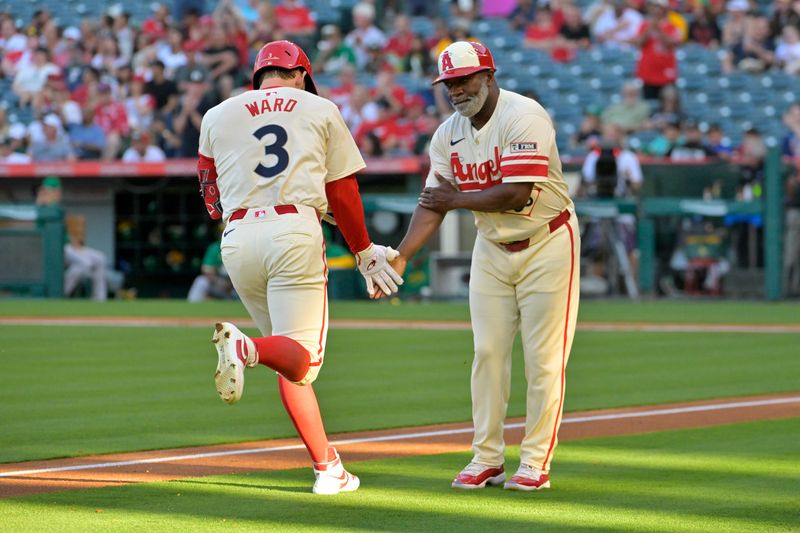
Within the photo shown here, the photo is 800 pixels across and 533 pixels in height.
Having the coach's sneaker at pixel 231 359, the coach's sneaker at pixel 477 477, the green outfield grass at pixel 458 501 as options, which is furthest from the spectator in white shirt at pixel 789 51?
the coach's sneaker at pixel 231 359

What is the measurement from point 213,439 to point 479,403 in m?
2.10

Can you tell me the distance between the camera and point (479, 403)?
6352 mm

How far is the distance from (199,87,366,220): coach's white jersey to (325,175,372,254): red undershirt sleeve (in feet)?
0.33

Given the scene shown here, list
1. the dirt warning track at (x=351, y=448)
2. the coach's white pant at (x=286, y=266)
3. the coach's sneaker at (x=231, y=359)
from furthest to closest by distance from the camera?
the dirt warning track at (x=351, y=448) < the coach's white pant at (x=286, y=266) < the coach's sneaker at (x=231, y=359)

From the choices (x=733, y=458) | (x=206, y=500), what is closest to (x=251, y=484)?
(x=206, y=500)

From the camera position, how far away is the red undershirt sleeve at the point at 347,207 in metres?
6.14

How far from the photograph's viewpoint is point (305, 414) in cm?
598

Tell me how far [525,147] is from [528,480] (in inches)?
57.1

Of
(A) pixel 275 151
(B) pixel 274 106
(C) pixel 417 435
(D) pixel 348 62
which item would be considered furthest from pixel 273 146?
(D) pixel 348 62

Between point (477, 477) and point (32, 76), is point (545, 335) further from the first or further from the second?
point (32, 76)

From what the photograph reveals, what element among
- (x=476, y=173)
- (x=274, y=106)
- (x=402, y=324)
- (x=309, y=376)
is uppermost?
(x=274, y=106)

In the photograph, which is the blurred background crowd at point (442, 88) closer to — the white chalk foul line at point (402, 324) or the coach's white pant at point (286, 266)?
the white chalk foul line at point (402, 324)

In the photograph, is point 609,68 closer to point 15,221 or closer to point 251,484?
point 15,221

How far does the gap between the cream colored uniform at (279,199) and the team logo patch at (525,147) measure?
2.48 feet
